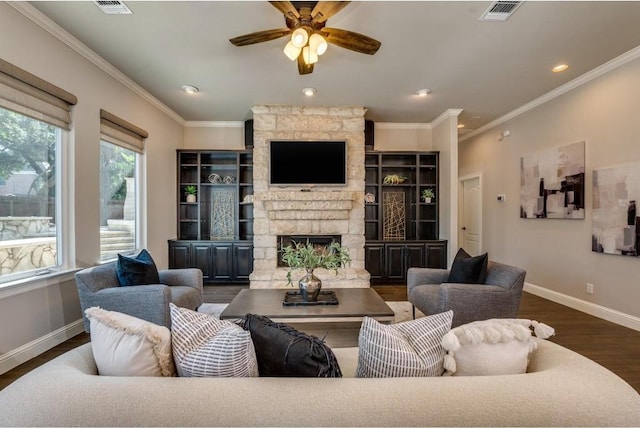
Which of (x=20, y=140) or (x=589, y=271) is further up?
(x=20, y=140)

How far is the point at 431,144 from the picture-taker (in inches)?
226

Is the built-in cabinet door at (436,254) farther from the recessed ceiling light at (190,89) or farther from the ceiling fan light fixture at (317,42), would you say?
the recessed ceiling light at (190,89)

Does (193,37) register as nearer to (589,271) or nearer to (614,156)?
(614,156)

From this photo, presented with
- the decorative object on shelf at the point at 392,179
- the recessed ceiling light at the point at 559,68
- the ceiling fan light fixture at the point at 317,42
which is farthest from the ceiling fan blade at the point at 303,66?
the decorative object on shelf at the point at 392,179

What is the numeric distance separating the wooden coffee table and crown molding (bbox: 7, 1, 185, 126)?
9.40ft

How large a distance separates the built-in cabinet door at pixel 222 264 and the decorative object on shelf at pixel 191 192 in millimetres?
972

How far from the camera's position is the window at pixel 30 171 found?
2400mm

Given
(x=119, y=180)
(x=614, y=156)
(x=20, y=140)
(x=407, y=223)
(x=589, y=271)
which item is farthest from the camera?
(x=407, y=223)

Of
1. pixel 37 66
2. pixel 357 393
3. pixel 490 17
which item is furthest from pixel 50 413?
pixel 490 17

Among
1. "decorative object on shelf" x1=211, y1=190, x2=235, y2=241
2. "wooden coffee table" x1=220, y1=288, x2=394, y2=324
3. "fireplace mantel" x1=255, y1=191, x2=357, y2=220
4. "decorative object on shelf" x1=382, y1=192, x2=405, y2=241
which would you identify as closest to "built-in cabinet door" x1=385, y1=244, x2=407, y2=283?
"decorative object on shelf" x1=382, y1=192, x2=405, y2=241

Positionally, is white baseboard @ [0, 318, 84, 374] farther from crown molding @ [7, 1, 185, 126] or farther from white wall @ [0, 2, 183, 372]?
crown molding @ [7, 1, 185, 126]

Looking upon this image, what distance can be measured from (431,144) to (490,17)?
3276mm

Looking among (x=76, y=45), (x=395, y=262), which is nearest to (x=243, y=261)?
(x=395, y=262)

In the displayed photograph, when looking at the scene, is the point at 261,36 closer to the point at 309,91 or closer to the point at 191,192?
the point at 309,91
